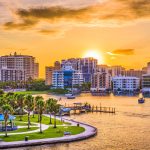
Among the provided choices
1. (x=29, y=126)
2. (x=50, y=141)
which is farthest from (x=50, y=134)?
(x=29, y=126)

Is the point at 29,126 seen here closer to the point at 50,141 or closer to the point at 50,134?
the point at 50,134

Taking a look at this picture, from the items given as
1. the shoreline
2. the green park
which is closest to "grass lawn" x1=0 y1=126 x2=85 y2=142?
the green park

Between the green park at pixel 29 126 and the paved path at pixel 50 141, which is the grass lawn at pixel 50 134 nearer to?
the green park at pixel 29 126

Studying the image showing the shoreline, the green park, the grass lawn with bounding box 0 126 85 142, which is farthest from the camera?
the green park

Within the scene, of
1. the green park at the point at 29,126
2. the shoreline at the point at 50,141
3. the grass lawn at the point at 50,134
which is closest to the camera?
the shoreline at the point at 50,141

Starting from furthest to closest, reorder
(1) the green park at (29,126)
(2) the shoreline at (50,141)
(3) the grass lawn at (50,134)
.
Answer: (1) the green park at (29,126), (3) the grass lawn at (50,134), (2) the shoreline at (50,141)

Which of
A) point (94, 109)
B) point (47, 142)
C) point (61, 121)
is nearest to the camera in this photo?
point (47, 142)

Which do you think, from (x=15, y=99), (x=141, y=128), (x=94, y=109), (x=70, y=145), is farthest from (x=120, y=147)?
(x=94, y=109)

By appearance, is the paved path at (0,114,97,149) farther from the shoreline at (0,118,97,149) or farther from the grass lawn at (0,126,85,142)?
the grass lawn at (0,126,85,142)

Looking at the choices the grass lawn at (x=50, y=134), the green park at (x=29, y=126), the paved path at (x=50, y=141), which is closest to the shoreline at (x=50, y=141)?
the paved path at (x=50, y=141)

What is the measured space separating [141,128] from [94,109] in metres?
43.6

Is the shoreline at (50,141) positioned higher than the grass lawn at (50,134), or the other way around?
the grass lawn at (50,134)

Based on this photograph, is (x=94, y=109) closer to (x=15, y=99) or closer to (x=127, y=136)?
(x=15, y=99)

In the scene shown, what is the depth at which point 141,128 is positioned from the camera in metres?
73.7
